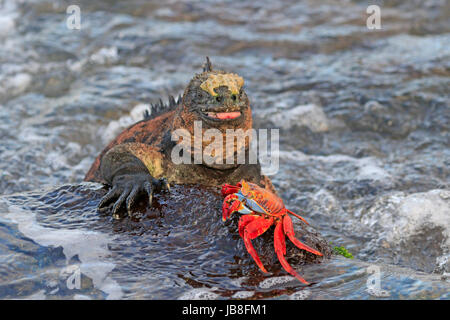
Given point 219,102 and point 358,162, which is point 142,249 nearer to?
point 219,102

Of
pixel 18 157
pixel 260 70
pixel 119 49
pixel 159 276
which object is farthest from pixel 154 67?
pixel 159 276

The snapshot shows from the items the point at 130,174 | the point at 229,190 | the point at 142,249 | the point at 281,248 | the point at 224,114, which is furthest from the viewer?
the point at 224,114

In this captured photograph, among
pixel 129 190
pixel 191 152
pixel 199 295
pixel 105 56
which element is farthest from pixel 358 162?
pixel 105 56

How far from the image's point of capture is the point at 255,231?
9.94 ft

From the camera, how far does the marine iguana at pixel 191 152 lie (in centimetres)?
375

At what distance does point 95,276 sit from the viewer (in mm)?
2793

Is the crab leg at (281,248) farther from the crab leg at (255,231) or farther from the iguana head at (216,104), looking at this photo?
the iguana head at (216,104)

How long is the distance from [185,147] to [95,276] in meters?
1.74

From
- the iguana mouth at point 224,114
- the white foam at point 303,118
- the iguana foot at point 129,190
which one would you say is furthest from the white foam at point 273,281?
the white foam at point 303,118

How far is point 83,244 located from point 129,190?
0.58 meters

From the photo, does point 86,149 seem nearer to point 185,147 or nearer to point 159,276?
point 185,147

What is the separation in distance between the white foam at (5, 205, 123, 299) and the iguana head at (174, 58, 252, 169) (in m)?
1.28

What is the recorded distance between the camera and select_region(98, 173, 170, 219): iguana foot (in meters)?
3.48

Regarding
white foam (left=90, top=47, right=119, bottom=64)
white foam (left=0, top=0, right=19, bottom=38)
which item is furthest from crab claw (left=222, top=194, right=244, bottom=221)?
white foam (left=0, top=0, right=19, bottom=38)
